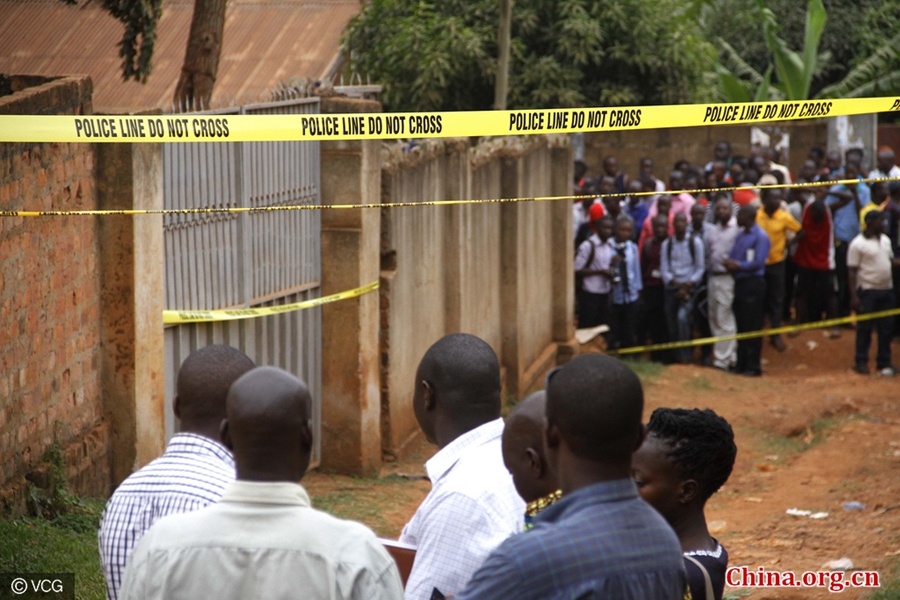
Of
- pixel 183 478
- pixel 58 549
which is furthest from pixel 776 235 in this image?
pixel 183 478

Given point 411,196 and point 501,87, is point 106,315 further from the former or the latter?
point 501,87

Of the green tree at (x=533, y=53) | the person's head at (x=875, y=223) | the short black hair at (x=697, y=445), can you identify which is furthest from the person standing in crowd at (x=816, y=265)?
the short black hair at (x=697, y=445)

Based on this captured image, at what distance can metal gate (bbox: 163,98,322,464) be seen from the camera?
6.60 meters

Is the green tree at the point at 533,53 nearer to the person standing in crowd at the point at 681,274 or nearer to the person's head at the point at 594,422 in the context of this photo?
the person standing in crowd at the point at 681,274

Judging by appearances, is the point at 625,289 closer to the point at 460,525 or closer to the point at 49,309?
the point at 49,309

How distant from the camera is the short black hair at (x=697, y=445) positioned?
3170mm

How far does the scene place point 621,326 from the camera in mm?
13336

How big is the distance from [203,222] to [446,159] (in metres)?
3.10

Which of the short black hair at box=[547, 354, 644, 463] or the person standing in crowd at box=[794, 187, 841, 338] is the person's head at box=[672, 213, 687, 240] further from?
the short black hair at box=[547, 354, 644, 463]

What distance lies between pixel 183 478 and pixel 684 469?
4.63 ft

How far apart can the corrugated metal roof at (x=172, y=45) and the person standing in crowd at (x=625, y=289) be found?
8.33 meters

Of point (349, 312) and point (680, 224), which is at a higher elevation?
point (680, 224)

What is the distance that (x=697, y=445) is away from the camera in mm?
3182

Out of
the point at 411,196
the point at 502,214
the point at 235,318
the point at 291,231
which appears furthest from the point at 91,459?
the point at 502,214
